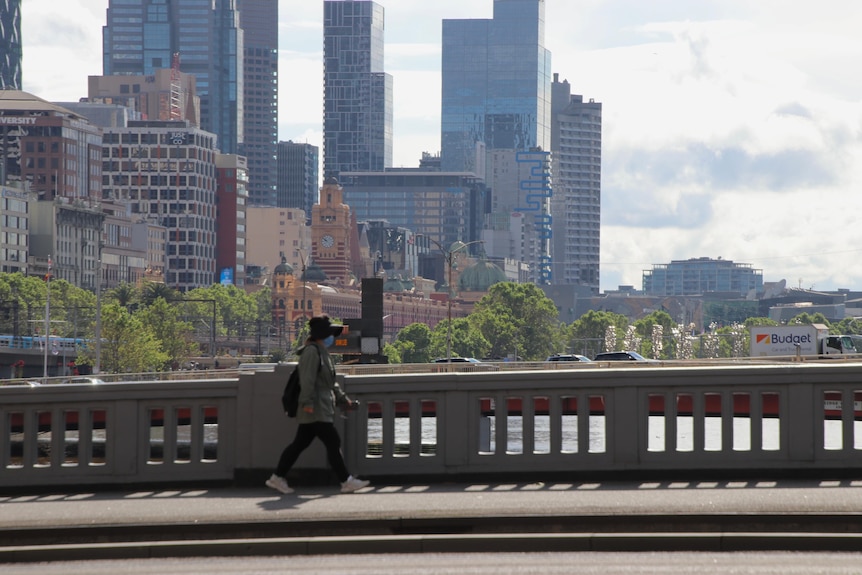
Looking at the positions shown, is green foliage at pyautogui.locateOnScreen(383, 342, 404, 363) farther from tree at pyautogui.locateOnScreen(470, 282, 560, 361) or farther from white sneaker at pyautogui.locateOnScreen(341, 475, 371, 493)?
white sneaker at pyautogui.locateOnScreen(341, 475, 371, 493)

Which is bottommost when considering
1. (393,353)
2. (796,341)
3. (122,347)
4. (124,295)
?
(393,353)

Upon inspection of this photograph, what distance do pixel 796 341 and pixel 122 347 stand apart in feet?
220

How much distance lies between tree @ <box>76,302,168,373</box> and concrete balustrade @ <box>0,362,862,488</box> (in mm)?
115623

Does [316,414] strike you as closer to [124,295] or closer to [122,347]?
[122,347]

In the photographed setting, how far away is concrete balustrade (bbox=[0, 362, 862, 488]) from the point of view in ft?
48.2

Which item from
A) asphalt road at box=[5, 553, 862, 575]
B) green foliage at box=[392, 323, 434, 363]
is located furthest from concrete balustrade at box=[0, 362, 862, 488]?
green foliage at box=[392, 323, 434, 363]

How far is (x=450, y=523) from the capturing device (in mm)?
12539

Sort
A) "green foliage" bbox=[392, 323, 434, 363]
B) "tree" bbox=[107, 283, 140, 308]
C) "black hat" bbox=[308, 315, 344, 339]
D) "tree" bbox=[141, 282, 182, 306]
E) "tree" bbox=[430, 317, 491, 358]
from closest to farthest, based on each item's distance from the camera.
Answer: "black hat" bbox=[308, 315, 344, 339] → "tree" bbox=[430, 317, 491, 358] → "green foliage" bbox=[392, 323, 434, 363] → "tree" bbox=[141, 282, 182, 306] → "tree" bbox=[107, 283, 140, 308]

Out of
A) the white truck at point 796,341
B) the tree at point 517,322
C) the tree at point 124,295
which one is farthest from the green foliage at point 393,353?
the white truck at point 796,341

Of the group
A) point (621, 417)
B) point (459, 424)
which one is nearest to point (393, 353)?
point (459, 424)

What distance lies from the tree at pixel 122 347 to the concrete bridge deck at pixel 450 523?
117370 mm

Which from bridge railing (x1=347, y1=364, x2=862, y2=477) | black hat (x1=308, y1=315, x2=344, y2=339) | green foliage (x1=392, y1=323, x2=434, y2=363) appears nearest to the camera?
black hat (x1=308, y1=315, x2=344, y2=339)

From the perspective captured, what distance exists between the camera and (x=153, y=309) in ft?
507

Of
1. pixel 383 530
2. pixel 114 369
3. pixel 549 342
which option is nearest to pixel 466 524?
pixel 383 530
